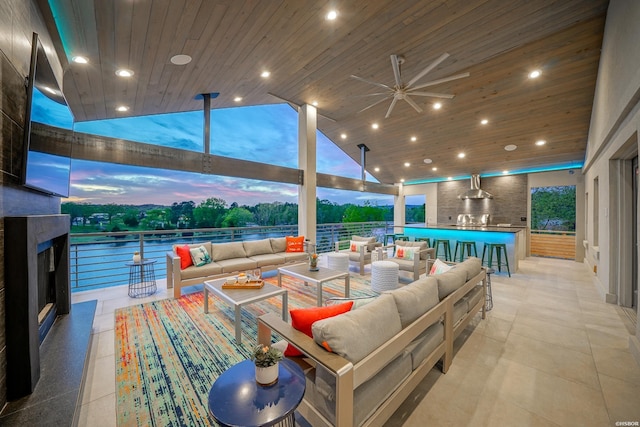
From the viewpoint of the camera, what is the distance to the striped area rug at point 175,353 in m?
1.81

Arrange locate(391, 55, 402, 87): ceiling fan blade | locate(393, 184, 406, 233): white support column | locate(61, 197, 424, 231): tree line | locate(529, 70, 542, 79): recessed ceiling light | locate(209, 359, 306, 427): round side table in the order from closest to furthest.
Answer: locate(209, 359, 306, 427): round side table
locate(391, 55, 402, 87): ceiling fan blade
locate(529, 70, 542, 79): recessed ceiling light
locate(61, 197, 424, 231): tree line
locate(393, 184, 406, 233): white support column

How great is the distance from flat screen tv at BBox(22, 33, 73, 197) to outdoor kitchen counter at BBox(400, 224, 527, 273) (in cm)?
724

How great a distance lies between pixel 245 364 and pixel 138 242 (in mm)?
4296

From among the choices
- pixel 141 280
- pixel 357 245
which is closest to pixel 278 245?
pixel 357 245

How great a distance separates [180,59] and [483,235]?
698 centimetres

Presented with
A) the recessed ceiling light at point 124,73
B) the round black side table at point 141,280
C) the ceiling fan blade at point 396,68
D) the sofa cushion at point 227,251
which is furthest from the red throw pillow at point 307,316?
the recessed ceiling light at point 124,73

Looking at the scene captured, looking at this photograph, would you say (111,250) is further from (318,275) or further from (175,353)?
(318,275)

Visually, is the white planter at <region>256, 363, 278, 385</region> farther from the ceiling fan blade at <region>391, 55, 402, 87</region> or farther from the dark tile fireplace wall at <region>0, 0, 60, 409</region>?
the ceiling fan blade at <region>391, 55, 402, 87</region>

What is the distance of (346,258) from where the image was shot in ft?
15.3

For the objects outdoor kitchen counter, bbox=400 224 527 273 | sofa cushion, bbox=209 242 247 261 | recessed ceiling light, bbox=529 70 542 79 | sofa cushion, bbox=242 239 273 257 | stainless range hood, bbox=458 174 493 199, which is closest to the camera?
recessed ceiling light, bbox=529 70 542 79

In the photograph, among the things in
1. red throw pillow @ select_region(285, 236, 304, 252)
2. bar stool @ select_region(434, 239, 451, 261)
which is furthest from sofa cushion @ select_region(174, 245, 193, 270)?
bar stool @ select_region(434, 239, 451, 261)

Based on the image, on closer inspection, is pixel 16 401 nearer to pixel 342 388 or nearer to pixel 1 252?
pixel 1 252

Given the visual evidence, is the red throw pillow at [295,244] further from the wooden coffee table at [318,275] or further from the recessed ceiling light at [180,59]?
the recessed ceiling light at [180,59]

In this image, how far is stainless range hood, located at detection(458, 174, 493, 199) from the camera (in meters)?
8.46
